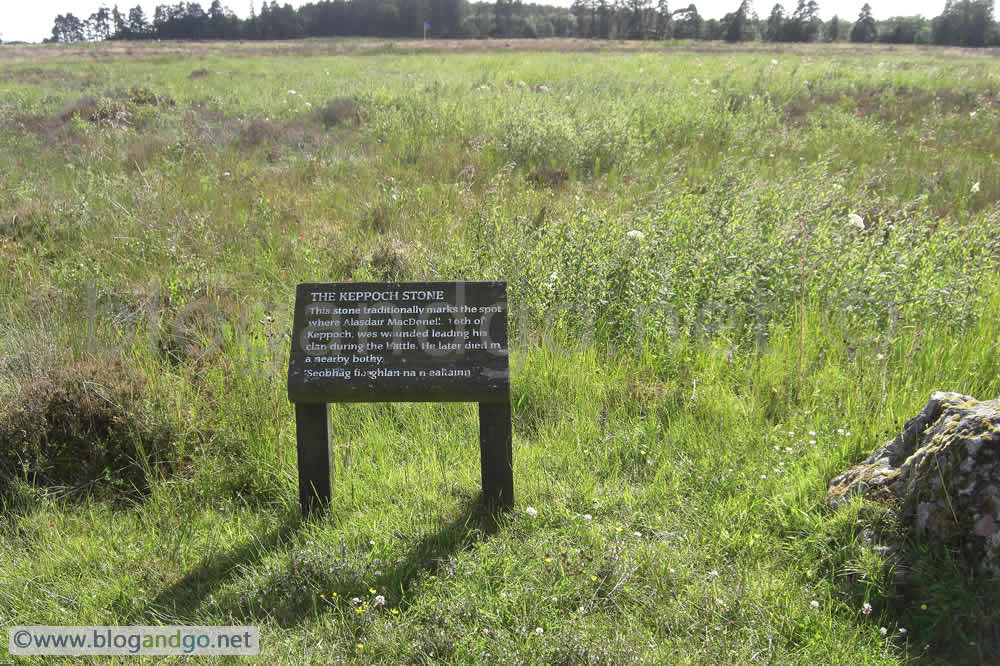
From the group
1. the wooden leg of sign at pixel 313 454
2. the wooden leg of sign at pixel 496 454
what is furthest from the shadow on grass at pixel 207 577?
the wooden leg of sign at pixel 496 454

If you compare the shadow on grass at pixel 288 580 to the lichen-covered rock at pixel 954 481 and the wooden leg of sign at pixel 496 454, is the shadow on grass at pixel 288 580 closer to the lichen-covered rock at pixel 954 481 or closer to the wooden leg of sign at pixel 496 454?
the wooden leg of sign at pixel 496 454

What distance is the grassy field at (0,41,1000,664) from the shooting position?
255 cm

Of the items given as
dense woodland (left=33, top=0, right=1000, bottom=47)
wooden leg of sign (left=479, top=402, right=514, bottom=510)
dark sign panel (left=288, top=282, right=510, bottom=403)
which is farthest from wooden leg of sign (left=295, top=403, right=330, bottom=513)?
dense woodland (left=33, top=0, right=1000, bottom=47)

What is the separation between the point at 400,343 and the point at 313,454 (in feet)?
2.35

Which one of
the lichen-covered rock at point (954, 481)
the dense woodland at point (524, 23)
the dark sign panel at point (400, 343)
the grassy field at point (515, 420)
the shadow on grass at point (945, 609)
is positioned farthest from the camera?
the dense woodland at point (524, 23)

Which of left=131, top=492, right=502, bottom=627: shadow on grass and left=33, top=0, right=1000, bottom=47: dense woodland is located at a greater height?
left=33, top=0, right=1000, bottom=47: dense woodland

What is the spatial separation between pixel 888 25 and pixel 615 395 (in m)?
77.6

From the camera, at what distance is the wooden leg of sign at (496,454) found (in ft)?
10.0

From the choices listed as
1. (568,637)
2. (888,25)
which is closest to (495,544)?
(568,637)

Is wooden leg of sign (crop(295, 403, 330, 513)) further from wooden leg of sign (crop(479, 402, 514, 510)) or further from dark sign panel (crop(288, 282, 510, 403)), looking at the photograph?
wooden leg of sign (crop(479, 402, 514, 510))

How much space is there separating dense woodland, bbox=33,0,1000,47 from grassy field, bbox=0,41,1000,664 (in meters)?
56.8

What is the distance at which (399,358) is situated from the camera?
300 centimetres

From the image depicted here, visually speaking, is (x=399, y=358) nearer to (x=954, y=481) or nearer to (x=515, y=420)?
(x=515, y=420)

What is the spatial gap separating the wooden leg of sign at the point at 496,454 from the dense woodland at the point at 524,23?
2367 inches
